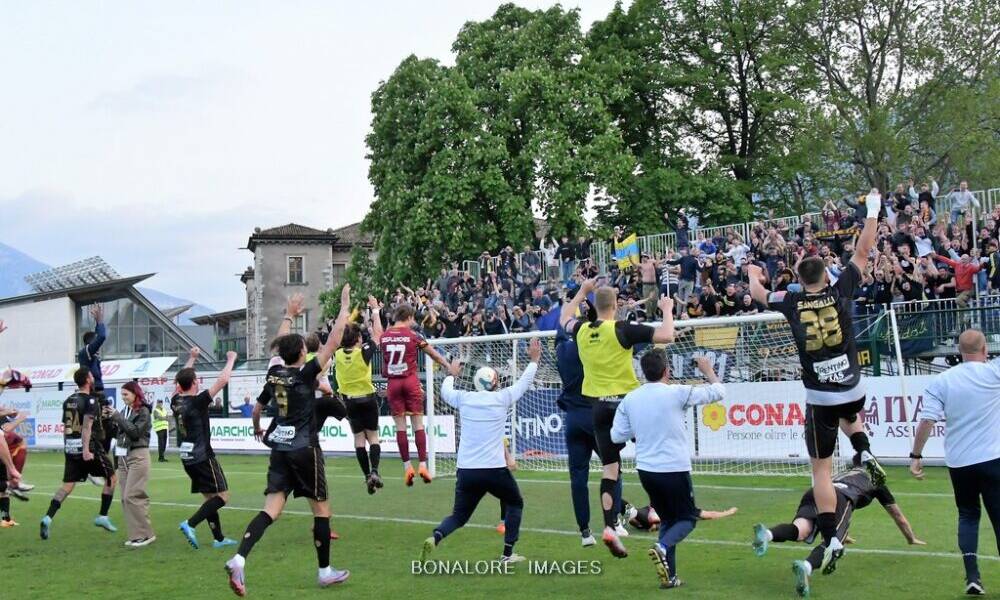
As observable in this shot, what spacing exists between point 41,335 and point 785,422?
58.2 m

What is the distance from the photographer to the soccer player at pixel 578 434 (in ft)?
34.9

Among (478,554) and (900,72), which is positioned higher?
(900,72)

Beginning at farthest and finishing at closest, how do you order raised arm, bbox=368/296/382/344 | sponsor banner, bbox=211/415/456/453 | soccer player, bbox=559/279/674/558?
1. sponsor banner, bbox=211/415/456/453
2. raised arm, bbox=368/296/382/344
3. soccer player, bbox=559/279/674/558

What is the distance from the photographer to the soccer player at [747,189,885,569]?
338 inches

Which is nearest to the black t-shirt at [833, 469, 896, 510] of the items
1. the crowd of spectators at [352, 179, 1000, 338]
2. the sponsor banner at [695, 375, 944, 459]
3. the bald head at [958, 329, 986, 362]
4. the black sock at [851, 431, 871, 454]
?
the black sock at [851, 431, 871, 454]

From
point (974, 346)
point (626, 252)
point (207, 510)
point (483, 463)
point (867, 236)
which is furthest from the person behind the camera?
point (626, 252)

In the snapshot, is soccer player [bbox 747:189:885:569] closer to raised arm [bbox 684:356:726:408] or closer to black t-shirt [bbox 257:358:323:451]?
raised arm [bbox 684:356:726:408]

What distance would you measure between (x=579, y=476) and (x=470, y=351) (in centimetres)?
1138

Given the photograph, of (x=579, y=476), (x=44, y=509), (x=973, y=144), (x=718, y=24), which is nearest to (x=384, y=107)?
(x=718, y=24)

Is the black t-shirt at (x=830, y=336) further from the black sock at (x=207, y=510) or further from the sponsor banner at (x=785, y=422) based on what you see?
the sponsor banner at (x=785, y=422)

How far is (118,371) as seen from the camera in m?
37.9

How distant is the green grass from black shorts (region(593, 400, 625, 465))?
102 centimetres

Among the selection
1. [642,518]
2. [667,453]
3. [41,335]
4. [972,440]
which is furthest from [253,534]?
[41,335]

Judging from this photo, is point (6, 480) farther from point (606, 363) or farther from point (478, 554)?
point (606, 363)
